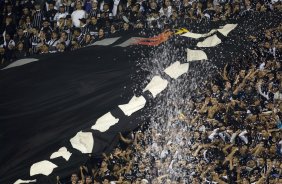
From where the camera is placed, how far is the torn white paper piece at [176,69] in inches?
221

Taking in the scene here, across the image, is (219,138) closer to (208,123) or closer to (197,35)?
(208,123)

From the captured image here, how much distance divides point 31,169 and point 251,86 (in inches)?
175

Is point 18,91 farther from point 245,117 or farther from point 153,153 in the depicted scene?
point 245,117

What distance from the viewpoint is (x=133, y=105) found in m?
5.47

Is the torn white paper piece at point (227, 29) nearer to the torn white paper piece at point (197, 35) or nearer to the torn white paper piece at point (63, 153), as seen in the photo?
the torn white paper piece at point (197, 35)

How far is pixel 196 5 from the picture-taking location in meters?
9.20

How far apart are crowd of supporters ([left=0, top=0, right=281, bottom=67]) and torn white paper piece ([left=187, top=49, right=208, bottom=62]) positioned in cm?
241

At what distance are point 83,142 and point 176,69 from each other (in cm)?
131

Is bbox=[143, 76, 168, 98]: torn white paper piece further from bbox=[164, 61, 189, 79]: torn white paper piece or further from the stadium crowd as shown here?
the stadium crowd

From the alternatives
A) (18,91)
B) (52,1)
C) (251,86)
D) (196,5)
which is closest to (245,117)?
(251,86)

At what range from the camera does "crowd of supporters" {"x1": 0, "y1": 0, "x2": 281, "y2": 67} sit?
8.76 m

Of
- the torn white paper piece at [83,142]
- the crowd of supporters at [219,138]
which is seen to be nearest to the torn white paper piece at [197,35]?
the crowd of supporters at [219,138]

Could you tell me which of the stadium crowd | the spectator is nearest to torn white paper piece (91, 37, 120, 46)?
the stadium crowd

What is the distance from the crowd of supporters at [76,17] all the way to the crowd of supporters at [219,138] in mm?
1055
